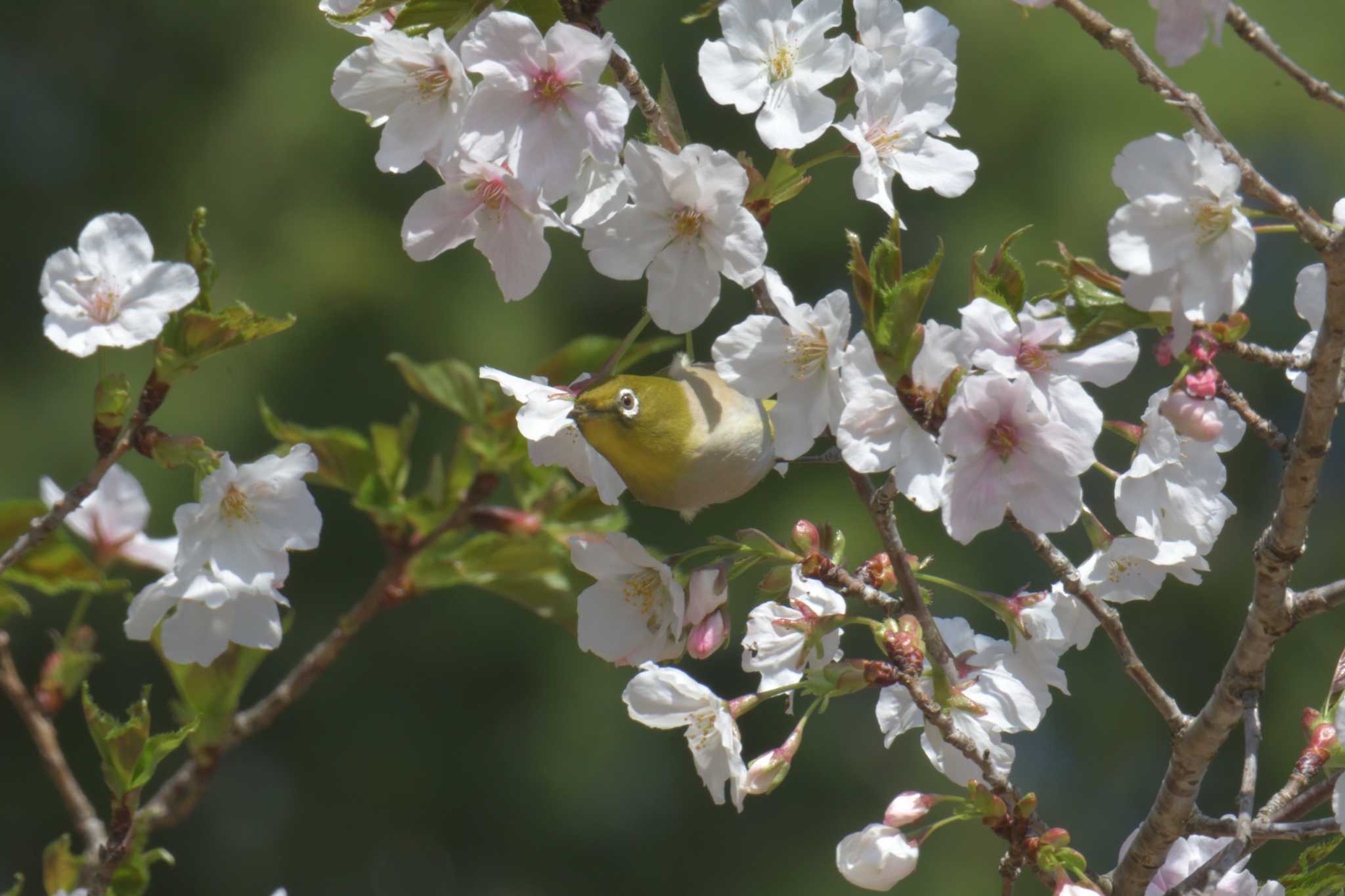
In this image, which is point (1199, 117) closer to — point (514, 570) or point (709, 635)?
point (709, 635)

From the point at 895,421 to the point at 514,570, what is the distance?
0.65 meters

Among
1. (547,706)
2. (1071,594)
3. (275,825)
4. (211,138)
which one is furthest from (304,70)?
(1071,594)

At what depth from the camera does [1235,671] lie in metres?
0.67

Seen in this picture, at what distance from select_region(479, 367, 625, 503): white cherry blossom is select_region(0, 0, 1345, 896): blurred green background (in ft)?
6.17

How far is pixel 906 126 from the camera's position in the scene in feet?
2.57

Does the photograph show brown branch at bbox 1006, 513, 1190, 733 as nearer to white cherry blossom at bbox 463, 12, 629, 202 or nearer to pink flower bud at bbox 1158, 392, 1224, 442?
pink flower bud at bbox 1158, 392, 1224, 442

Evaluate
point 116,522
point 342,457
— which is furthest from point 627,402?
point 116,522

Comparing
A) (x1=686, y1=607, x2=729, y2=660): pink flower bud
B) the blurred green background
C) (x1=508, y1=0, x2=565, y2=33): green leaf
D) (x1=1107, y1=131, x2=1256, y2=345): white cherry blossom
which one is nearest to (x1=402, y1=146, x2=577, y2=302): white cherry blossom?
(x1=508, y1=0, x2=565, y2=33): green leaf

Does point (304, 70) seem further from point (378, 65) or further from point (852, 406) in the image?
point (852, 406)

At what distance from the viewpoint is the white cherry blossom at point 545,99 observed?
27.3 inches

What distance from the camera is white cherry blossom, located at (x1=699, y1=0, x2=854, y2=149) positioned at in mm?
732

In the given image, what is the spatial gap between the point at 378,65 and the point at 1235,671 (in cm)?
59

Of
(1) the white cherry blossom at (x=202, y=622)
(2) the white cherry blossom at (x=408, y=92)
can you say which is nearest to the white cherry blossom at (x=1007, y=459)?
(2) the white cherry blossom at (x=408, y=92)

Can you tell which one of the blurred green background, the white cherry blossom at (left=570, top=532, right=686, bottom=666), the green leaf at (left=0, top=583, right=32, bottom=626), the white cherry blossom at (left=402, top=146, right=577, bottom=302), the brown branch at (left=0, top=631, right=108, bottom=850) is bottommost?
the blurred green background
